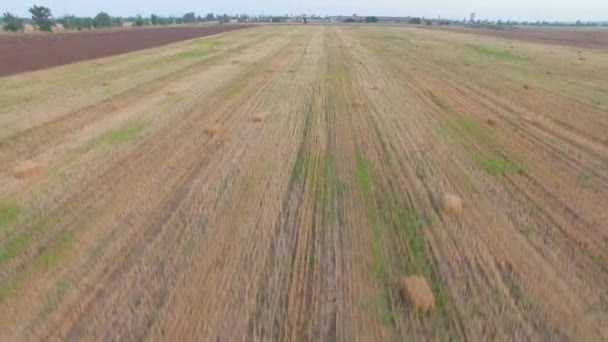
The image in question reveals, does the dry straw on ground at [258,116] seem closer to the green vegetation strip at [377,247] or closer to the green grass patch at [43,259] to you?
the green vegetation strip at [377,247]

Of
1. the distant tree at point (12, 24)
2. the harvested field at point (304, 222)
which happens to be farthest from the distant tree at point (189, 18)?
the harvested field at point (304, 222)

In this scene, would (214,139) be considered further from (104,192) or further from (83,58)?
(83,58)

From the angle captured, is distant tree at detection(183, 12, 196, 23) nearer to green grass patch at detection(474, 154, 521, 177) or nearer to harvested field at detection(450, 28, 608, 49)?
harvested field at detection(450, 28, 608, 49)

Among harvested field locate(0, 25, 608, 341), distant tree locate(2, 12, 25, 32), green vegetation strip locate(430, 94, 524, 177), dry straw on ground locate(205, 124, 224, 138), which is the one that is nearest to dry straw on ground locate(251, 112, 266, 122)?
harvested field locate(0, 25, 608, 341)

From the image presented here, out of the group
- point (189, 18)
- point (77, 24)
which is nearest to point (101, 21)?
point (77, 24)

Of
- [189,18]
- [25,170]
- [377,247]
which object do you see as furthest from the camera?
[189,18]

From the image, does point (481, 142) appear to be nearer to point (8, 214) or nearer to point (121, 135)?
point (121, 135)
